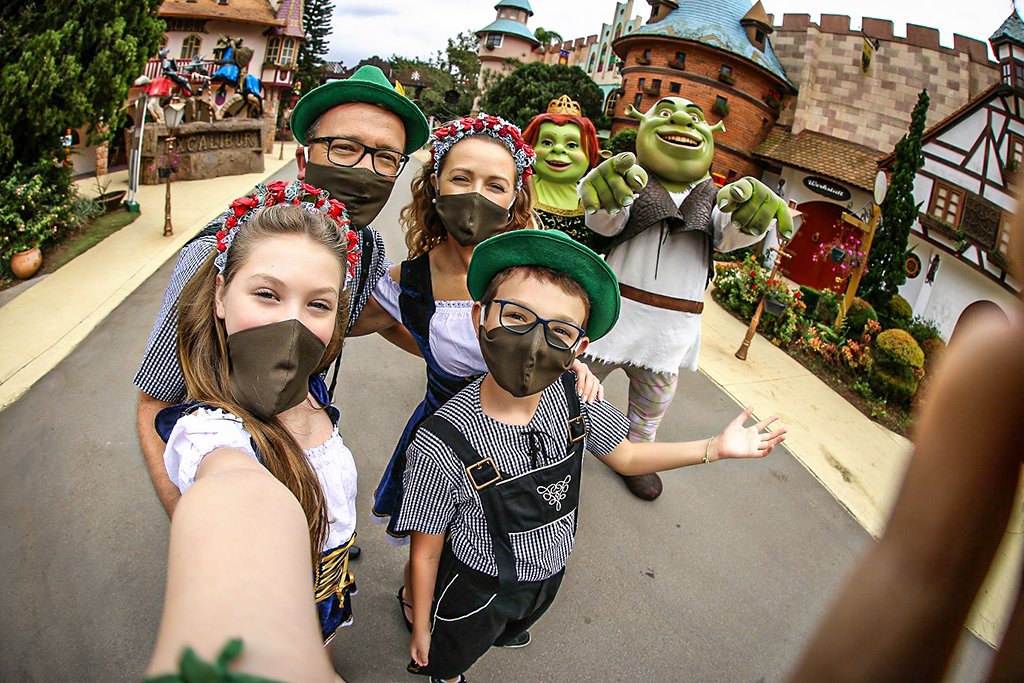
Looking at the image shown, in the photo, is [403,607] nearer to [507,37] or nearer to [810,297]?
[810,297]

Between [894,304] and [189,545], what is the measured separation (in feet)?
31.5

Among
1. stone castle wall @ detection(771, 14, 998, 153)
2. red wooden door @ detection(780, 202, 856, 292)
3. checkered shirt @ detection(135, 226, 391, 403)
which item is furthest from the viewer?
red wooden door @ detection(780, 202, 856, 292)

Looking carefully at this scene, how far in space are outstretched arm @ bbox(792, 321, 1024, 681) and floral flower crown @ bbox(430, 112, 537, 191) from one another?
1.80 m

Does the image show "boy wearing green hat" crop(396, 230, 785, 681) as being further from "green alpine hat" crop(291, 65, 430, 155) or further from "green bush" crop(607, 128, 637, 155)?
"green bush" crop(607, 128, 637, 155)

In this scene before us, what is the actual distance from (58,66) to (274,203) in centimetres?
706

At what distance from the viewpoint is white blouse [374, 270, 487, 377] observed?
6.80 feet

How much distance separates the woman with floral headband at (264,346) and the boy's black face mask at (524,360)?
0.47 metres

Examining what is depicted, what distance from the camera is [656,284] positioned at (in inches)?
121

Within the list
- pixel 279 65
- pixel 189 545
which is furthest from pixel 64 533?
pixel 279 65

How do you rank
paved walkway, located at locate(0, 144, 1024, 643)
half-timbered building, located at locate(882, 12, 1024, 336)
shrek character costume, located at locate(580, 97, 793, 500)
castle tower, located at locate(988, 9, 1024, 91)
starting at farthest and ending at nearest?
half-timbered building, located at locate(882, 12, 1024, 336), castle tower, located at locate(988, 9, 1024, 91), paved walkway, located at locate(0, 144, 1024, 643), shrek character costume, located at locate(580, 97, 793, 500)

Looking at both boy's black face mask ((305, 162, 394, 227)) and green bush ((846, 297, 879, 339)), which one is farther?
green bush ((846, 297, 879, 339))

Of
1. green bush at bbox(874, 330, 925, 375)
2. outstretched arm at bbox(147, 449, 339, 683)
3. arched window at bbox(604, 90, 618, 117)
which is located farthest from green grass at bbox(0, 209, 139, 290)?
arched window at bbox(604, 90, 618, 117)

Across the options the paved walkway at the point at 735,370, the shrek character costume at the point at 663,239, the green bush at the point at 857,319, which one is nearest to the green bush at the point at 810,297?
the green bush at the point at 857,319

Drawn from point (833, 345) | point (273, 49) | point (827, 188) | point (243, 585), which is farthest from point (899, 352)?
point (273, 49)
